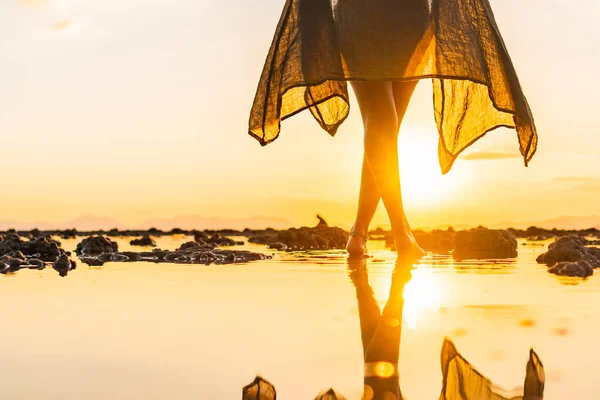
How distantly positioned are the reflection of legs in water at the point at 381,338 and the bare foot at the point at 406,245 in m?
1.70

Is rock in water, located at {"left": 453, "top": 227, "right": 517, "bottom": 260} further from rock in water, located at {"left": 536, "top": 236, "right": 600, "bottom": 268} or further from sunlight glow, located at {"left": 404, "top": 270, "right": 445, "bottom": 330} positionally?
sunlight glow, located at {"left": 404, "top": 270, "right": 445, "bottom": 330}

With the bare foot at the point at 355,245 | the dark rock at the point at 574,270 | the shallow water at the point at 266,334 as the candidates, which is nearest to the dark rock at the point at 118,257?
the bare foot at the point at 355,245

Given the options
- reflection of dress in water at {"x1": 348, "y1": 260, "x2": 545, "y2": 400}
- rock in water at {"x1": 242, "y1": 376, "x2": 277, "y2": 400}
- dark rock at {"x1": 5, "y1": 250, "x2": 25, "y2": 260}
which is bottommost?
rock in water at {"x1": 242, "y1": 376, "x2": 277, "y2": 400}

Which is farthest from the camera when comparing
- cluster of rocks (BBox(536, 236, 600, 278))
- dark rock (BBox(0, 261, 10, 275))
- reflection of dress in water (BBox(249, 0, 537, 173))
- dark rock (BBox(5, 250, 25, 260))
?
dark rock (BBox(5, 250, 25, 260))

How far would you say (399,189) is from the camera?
500 cm

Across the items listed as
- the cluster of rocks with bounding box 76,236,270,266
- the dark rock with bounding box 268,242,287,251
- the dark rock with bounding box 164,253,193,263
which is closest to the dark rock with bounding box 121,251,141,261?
the cluster of rocks with bounding box 76,236,270,266

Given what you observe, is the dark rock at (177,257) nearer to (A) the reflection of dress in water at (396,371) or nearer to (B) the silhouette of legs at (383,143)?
(B) the silhouette of legs at (383,143)

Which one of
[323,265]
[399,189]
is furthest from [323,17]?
[323,265]

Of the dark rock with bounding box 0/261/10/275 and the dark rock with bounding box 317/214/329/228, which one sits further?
the dark rock with bounding box 317/214/329/228

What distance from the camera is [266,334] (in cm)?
203

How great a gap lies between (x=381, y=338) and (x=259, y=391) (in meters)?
0.62

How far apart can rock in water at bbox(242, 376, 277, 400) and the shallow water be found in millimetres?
18

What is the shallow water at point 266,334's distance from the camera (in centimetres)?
144

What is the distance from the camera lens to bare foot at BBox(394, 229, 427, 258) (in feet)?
16.8
